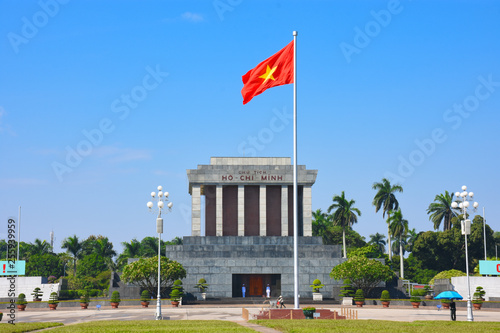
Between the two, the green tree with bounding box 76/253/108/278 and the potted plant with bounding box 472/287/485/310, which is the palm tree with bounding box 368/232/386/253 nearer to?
the green tree with bounding box 76/253/108/278

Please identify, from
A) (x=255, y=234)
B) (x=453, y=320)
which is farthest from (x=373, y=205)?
(x=453, y=320)

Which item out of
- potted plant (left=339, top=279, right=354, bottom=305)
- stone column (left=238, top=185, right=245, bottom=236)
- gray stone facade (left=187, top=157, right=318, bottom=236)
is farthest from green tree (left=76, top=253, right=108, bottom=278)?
potted plant (left=339, top=279, right=354, bottom=305)

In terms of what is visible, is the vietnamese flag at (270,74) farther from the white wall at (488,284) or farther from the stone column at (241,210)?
the stone column at (241,210)

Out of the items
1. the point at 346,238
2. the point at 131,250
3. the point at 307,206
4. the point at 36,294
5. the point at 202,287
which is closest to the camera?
the point at 36,294

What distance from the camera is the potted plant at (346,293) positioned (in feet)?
180

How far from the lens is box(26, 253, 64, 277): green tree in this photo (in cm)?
9725

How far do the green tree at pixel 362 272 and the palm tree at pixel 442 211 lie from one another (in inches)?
1918

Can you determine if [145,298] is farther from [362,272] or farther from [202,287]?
[362,272]

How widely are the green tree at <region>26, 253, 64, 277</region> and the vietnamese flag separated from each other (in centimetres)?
7461

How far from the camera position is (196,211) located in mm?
69250

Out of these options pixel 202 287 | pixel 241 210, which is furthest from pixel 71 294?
pixel 241 210

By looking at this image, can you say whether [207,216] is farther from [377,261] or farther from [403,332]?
[403,332]

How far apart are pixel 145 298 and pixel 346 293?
18.6 metres

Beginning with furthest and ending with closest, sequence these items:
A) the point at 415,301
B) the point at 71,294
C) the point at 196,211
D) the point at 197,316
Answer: the point at 196,211
the point at 71,294
the point at 415,301
the point at 197,316
